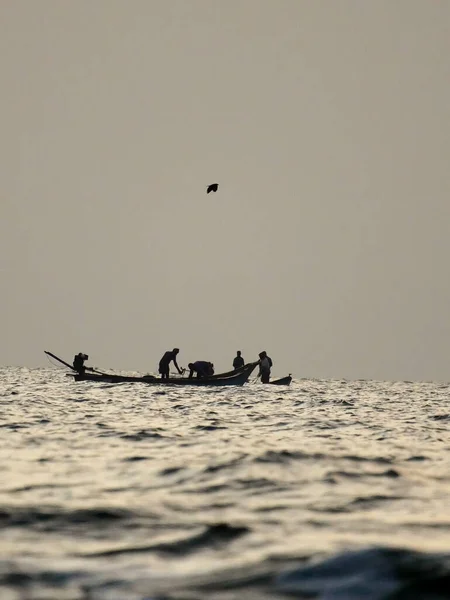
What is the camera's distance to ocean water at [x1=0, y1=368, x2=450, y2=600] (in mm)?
5203

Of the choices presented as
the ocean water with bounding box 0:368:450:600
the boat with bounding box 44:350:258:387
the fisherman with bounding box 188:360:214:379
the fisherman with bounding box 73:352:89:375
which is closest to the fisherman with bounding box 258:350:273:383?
the boat with bounding box 44:350:258:387

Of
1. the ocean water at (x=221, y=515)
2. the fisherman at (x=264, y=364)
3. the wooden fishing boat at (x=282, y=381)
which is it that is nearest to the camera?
the ocean water at (x=221, y=515)

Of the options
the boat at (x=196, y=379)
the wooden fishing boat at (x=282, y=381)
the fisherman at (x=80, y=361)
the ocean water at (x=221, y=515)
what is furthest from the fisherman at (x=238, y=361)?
the ocean water at (x=221, y=515)

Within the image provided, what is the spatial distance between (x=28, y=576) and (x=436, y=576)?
2.70 metres

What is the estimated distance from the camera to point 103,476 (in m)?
10.0

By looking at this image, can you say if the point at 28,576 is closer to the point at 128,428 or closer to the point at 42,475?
the point at 42,475

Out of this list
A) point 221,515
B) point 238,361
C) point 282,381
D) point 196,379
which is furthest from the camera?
point 282,381

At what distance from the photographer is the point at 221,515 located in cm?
770

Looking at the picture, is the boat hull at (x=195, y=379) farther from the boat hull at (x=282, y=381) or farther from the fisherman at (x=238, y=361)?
the boat hull at (x=282, y=381)

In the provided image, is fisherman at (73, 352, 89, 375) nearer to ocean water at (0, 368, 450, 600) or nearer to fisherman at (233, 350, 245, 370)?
fisherman at (233, 350, 245, 370)

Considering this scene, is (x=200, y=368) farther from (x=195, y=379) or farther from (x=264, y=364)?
(x=264, y=364)

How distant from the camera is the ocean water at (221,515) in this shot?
5.20 metres

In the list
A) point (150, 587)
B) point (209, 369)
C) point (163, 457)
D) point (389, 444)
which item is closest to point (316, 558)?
A: point (150, 587)

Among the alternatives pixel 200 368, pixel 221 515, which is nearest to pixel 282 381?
pixel 200 368
